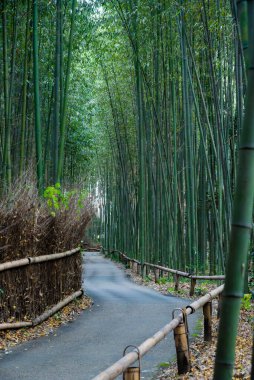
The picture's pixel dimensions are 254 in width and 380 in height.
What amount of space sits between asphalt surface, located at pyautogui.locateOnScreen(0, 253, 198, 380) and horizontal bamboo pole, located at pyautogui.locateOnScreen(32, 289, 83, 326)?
0.85 feet

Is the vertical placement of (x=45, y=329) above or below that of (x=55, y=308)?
below

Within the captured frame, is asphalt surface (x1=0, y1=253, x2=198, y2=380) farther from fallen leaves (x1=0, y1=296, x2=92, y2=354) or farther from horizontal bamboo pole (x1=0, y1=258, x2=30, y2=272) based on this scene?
horizontal bamboo pole (x1=0, y1=258, x2=30, y2=272)

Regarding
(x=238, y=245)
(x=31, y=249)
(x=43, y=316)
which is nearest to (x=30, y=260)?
(x=31, y=249)

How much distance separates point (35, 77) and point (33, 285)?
2.96 metres

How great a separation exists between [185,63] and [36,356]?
5.15 m

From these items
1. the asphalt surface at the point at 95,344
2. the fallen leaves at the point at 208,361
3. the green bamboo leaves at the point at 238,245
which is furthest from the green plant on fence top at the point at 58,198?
the green bamboo leaves at the point at 238,245

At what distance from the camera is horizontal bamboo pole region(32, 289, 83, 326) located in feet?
21.8

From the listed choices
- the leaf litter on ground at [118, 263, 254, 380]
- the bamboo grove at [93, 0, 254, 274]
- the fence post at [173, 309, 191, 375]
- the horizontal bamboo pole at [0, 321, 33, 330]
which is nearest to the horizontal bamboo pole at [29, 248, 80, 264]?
the horizontal bamboo pole at [0, 321, 33, 330]

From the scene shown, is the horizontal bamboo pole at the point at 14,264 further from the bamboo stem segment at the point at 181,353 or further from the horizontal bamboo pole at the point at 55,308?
the bamboo stem segment at the point at 181,353

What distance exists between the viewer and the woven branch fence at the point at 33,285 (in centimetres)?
612

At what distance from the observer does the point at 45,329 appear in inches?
260

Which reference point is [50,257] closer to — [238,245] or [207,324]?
[207,324]

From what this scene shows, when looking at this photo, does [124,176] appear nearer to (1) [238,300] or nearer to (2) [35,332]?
(2) [35,332]

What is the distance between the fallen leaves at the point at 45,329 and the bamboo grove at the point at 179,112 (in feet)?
7.51
